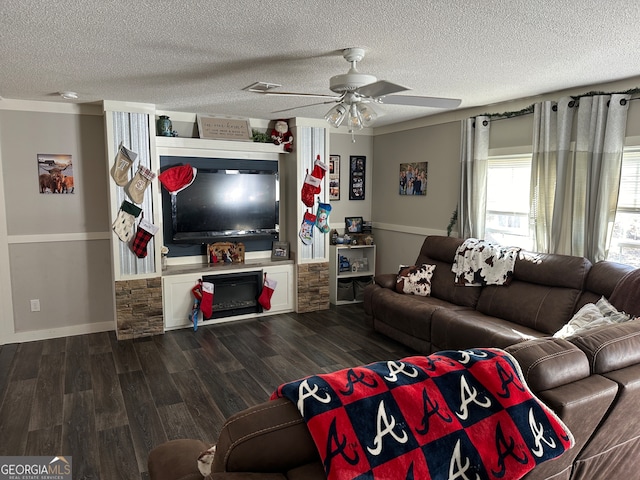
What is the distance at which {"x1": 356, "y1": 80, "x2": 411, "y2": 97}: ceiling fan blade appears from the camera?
2.51m

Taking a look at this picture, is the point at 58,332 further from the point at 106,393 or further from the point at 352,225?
the point at 352,225

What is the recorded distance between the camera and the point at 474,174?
473 cm

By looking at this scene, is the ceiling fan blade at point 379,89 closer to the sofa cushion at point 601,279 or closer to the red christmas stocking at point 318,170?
the sofa cushion at point 601,279

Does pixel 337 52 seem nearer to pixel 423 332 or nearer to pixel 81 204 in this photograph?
pixel 423 332

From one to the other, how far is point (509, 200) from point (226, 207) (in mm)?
3106

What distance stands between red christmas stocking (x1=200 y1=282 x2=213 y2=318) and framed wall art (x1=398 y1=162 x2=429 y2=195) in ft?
9.02

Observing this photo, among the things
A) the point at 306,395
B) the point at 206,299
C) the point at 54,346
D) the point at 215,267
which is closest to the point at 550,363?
the point at 306,395

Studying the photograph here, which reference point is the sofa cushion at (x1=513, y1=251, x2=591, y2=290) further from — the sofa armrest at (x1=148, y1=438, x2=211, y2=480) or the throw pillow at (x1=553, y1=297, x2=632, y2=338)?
the sofa armrest at (x1=148, y1=438, x2=211, y2=480)

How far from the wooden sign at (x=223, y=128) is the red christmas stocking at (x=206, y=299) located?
1.66 metres

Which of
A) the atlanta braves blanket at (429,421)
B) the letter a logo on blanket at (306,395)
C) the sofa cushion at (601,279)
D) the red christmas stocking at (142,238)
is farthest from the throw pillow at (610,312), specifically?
the red christmas stocking at (142,238)

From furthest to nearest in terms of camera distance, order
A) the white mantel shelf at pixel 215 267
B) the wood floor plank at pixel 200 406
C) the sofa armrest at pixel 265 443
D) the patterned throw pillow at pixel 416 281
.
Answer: the white mantel shelf at pixel 215 267, the patterned throw pillow at pixel 416 281, the wood floor plank at pixel 200 406, the sofa armrest at pixel 265 443

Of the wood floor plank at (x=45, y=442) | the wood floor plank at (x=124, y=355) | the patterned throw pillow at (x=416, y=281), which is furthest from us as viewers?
the patterned throw pillow at (x=416, y=281)

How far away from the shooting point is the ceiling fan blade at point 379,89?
2.51m

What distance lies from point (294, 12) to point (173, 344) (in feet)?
11.2
